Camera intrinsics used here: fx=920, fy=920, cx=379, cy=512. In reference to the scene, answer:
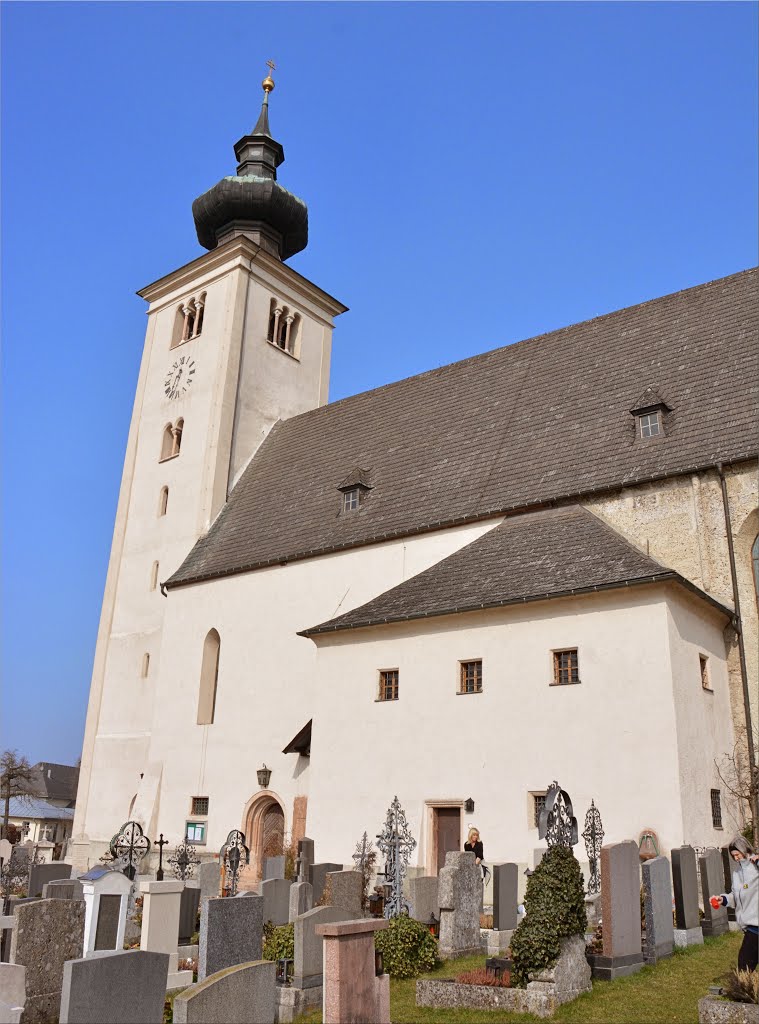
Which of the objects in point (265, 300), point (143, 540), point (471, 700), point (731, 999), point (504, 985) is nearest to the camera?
point (731, 999)

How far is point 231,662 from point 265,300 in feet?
43.9

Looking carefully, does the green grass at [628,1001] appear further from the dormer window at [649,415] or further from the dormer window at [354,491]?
the dormer window at [354,491]

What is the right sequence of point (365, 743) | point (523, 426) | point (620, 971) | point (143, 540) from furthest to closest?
point (143, 540)
point (523, 426)
point (365, 743)
point (620, 971)

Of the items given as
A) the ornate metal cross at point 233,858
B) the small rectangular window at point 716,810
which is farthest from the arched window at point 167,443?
the small rectangular window at point 716,810

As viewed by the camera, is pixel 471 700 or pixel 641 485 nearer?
pixel 471 700

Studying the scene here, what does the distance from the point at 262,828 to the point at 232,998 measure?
14.6m

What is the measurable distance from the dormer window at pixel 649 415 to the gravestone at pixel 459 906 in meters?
10.2

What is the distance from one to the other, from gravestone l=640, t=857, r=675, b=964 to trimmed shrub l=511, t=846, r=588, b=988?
1463 mm

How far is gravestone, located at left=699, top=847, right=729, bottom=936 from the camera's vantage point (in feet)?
39.0

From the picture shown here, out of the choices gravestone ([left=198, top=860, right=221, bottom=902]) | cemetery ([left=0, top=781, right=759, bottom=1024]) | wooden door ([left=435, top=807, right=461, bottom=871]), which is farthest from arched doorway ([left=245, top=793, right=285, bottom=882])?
cemetery ([left=0, top=781, right=759, bottom=1024])

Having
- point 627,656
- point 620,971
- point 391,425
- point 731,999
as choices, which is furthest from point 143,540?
point 731,999

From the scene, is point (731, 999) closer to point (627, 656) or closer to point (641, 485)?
point (627, 656)

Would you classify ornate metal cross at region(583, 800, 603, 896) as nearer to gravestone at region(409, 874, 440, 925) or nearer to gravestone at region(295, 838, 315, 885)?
gravestone at region(409, 874, 440, 925)

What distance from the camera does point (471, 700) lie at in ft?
53.6
